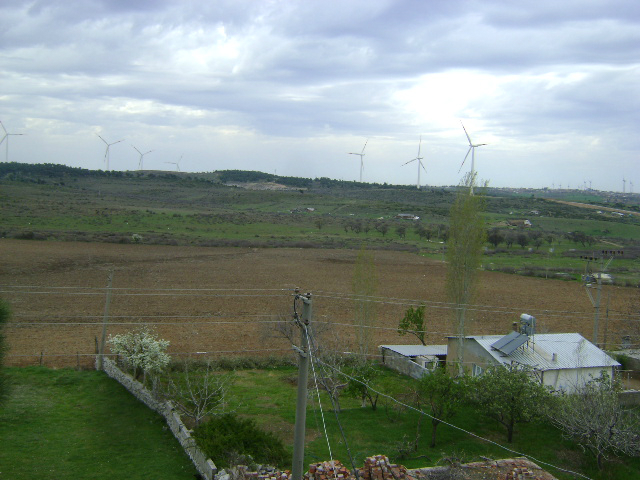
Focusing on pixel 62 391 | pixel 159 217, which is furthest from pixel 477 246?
pixel 159 217

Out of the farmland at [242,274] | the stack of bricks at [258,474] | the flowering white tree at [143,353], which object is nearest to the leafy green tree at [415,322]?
the farmland at [242,274]

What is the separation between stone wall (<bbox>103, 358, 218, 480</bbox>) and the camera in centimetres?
1598

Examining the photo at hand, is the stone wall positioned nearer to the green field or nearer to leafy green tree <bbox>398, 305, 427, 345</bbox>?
the green field

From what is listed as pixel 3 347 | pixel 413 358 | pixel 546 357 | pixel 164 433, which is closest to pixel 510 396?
pixel 546 357

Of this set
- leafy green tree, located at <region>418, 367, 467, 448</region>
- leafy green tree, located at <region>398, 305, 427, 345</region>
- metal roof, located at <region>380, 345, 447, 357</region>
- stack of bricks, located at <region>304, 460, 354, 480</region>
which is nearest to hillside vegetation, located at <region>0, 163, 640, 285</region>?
leafy green tree, located at <region>398, 305, 427, 345</region>

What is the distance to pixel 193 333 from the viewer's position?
1270 inches

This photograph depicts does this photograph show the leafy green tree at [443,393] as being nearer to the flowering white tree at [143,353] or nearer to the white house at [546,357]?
the white house at [546,357]

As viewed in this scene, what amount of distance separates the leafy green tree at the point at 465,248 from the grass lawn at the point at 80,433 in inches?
583

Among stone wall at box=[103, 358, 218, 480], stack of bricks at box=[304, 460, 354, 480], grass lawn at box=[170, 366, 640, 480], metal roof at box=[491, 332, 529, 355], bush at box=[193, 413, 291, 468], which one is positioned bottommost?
grass lawn at box=[170, 366, 640, 480]

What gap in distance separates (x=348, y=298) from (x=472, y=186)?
16095 millimetres

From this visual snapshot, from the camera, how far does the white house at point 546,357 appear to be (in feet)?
77.2

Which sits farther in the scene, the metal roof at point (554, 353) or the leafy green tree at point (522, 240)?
the leafy green tree at point (522, 240)

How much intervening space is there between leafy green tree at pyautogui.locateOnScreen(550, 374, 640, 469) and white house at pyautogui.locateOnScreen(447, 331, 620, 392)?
3.28 meters

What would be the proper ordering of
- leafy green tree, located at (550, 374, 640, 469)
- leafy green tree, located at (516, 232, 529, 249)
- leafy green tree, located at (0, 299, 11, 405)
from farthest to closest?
leafy green tree, located at (516, 232, 529, 249)
leafy green tree, located at (550, 374, 640, 469)
leafy green tree, located at (0, 299, 11, 405)
